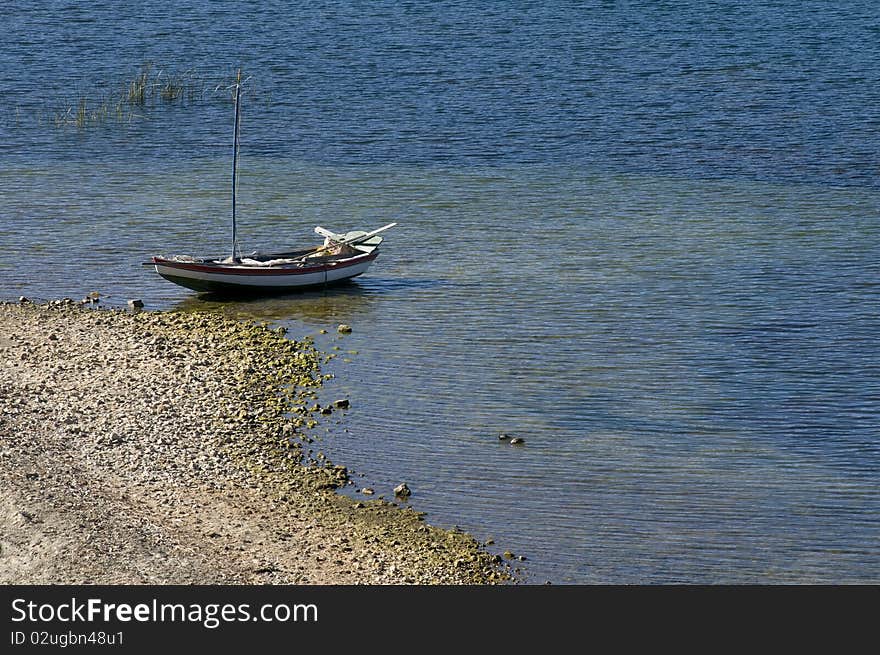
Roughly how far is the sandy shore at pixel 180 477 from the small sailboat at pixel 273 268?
3.53 metres

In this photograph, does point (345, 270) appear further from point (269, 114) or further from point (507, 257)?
point (269, 114)

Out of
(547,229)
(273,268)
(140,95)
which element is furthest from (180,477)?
(140,95)

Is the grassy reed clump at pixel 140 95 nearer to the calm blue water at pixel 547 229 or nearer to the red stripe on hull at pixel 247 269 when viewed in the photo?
the calm blue water at pixel 547 229

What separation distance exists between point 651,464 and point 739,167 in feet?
113

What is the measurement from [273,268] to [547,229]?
1417 cm

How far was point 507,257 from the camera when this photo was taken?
48.2 metres

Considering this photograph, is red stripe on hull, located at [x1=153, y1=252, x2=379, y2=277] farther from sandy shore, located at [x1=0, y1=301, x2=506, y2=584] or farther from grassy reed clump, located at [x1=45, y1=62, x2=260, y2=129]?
grassy reed clump, located at [x1=45, y1=62, x2=260, y2=129]

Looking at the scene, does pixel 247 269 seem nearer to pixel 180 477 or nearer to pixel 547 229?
pixel 180 477

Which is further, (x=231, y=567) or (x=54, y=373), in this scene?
(x=54, y=373)

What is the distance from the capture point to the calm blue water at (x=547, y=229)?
2927 centimetres

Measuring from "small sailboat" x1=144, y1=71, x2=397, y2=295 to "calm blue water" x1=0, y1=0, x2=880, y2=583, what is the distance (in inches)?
30.0

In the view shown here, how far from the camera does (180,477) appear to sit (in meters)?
28.3

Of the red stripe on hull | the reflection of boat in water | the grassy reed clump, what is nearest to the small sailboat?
the red stripe on hull

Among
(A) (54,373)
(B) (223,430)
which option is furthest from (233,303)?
(B) (223,430)
